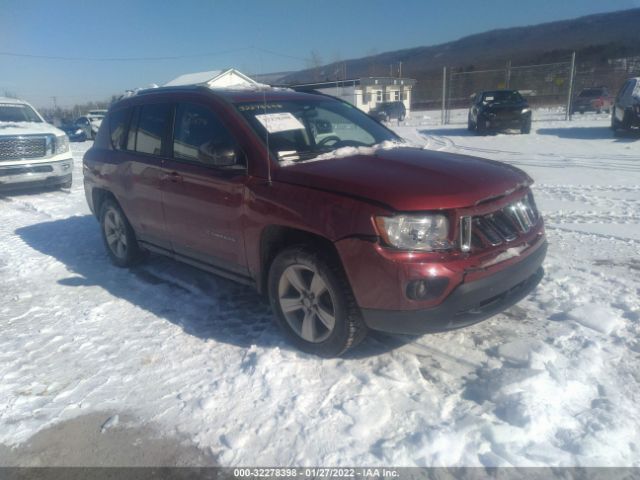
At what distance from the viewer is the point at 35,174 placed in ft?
30.5

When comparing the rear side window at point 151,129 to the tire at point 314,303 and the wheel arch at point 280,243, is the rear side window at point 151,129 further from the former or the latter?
the tire at point 314,303

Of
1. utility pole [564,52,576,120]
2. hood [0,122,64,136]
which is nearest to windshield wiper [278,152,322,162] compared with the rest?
hood [0,122,64,136]

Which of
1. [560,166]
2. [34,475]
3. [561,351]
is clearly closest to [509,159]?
[560,166]

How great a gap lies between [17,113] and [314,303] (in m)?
10.2

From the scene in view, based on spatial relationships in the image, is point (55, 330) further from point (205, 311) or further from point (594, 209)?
point (594, 209)

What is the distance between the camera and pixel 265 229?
11.0 feet

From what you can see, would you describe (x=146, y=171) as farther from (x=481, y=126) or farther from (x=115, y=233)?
(x=481, y=126)

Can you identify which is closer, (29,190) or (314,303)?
(314,303)

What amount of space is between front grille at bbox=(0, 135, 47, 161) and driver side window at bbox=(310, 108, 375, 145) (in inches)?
296

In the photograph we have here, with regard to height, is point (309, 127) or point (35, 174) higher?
point (309, 127)

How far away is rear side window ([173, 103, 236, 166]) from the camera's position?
11.7 feet

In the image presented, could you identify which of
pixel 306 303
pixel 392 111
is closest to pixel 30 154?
pixel 306 303

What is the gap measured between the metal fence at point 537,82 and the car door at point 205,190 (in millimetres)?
19590

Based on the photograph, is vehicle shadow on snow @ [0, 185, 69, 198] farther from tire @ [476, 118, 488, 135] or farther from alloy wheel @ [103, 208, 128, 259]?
tire @ [476, 118, 488, 135]
